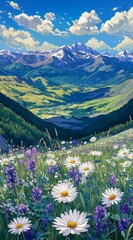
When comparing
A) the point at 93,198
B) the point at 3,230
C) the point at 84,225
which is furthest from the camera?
the point at 93,198

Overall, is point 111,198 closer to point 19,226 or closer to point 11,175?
point 19,226

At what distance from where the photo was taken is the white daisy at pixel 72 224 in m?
2.00

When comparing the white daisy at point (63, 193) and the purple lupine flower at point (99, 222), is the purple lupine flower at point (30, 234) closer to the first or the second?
the white daisy at point (63, 193)

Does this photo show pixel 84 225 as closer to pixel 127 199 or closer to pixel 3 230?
pixel 3 230

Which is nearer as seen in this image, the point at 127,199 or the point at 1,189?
the point at 127,199

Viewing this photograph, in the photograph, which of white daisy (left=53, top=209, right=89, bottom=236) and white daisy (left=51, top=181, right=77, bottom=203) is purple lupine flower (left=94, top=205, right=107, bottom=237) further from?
white daisy (left=53, top=209, right=89, bottom=236)

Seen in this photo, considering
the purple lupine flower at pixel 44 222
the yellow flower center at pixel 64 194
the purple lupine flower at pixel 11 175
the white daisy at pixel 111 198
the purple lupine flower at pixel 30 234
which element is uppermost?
the purple lupine flower at pixel 11 175

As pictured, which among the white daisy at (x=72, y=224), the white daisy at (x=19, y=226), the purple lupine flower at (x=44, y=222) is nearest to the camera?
the white daisy at (x=72, y=224)

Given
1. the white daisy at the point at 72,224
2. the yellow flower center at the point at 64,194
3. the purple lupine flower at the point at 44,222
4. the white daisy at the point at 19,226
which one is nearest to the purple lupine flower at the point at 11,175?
the purple lupine flower at the point at 44,222

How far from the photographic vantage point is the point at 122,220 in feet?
8.89

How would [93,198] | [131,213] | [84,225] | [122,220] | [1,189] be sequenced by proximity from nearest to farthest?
[84,225], [122,220], [131,213], [93,198], [1,189]

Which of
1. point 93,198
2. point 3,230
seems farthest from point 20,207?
point 93,198

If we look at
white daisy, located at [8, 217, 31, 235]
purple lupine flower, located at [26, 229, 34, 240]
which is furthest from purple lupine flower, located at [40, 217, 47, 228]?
white daisy, located at [8, 217, 31, 235]

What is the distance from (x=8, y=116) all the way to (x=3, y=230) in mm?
92169
